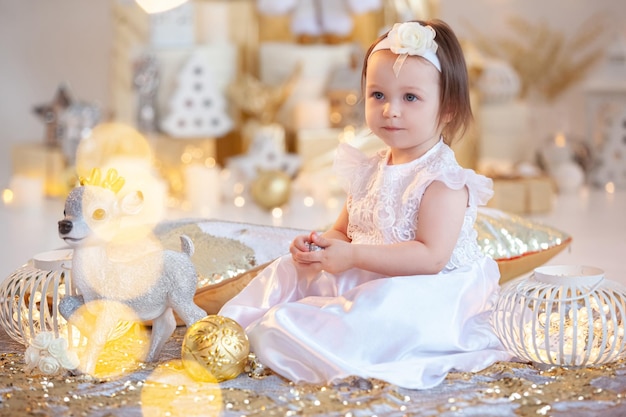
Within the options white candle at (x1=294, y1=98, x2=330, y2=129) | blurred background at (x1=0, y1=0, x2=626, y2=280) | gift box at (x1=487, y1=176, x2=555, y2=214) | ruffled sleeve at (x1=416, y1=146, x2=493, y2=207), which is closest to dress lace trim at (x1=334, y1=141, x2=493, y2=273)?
ruffled sleeve at (x1=416, y1=146, x2=493, y2=207)

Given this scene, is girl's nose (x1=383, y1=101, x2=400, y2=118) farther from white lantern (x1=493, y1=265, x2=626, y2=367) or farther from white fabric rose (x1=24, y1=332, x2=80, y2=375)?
white fabric rose (x1=24, y1=332, x2=80, y2=375)

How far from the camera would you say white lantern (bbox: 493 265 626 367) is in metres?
1.38

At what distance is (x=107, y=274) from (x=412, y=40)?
0.60m

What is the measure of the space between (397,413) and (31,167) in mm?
3111

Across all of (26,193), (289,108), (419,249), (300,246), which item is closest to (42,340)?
(300,246)

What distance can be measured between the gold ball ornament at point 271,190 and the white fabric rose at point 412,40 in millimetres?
1888

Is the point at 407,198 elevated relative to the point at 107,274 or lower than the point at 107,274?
elevated

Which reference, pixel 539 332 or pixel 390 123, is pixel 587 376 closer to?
pixel 539 332

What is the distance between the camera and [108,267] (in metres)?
1.38

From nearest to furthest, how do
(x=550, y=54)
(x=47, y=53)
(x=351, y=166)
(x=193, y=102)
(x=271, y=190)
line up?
(x=351, y=166)
(x=271, y=190)
(x=193, y=102)
(x=550, y=54)
(x=47, y=53)

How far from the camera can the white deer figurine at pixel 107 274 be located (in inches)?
53.6

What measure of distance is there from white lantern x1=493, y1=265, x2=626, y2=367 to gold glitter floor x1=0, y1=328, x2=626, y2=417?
29 millimetres

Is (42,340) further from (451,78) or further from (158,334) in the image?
(451,78)

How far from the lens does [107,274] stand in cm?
137
